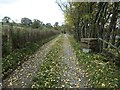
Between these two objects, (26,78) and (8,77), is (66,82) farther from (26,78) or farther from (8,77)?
(8,77)

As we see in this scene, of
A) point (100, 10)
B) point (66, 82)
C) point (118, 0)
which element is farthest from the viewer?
point (100, 10)

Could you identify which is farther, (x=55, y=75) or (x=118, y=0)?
(x=118, y=0)

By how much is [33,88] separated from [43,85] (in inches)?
19.0

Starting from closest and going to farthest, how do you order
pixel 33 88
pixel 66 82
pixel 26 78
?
pixel 33 88 < pixel 66 82 < pixel 26 78

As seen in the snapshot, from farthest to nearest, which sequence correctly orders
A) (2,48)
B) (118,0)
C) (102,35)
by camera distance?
(102,35) → (118,0) → (2,48)

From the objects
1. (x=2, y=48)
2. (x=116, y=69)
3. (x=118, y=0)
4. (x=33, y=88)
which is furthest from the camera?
(x=118, y=0)

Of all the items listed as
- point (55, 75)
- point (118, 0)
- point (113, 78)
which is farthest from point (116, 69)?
point (118, 0)

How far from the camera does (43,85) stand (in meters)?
7.97

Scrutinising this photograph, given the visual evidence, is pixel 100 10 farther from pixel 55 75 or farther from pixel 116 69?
pixel 55 75

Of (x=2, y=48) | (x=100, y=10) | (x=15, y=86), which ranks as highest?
(x=100, y=10)

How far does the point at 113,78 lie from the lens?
880cm

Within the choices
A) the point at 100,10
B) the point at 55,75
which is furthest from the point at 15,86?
the point at 100,10

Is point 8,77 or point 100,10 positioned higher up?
point 100,10

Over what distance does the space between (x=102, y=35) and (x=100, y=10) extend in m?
2.27
